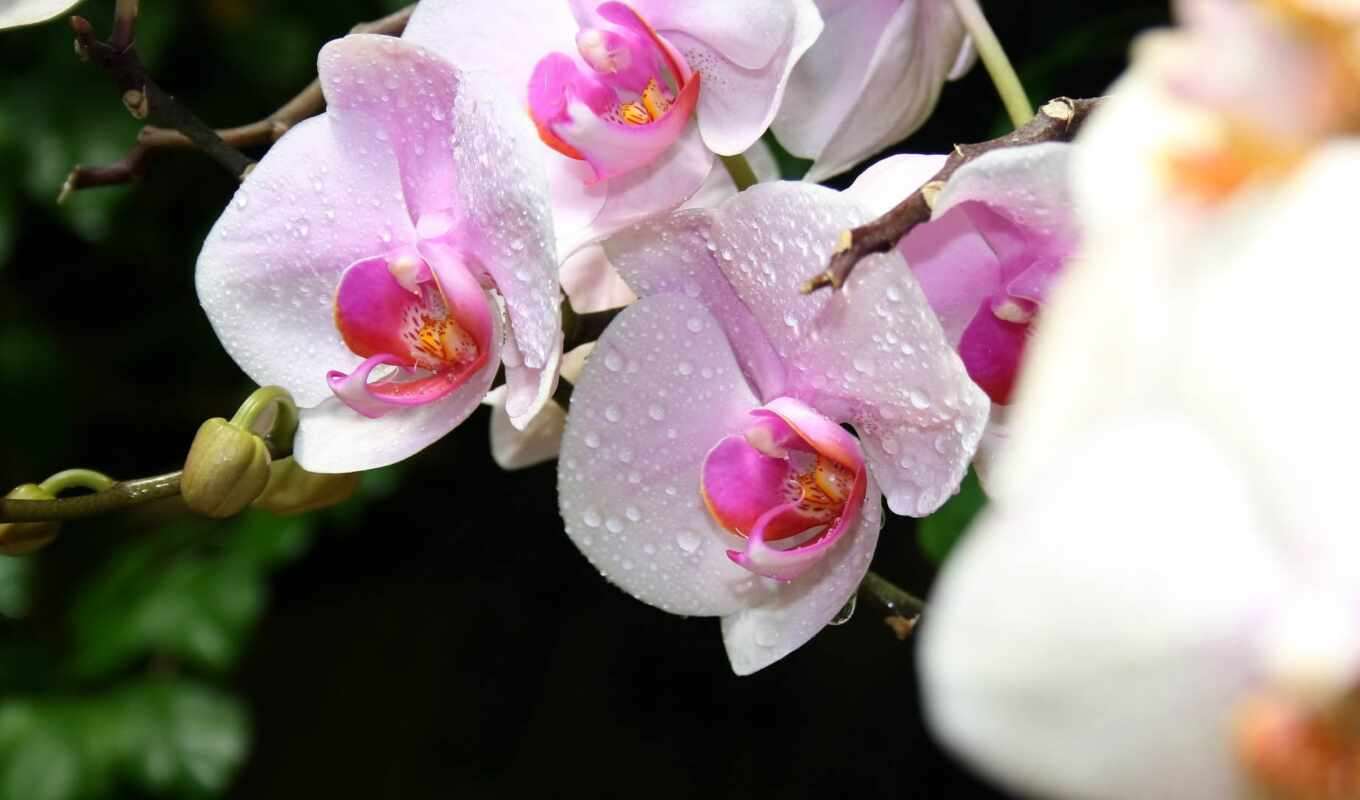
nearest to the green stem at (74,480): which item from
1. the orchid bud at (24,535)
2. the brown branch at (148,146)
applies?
the orchid bud at (24,535)

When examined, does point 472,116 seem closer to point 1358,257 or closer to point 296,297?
point 296,297

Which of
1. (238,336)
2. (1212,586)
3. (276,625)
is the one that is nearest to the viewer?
(1212,586)

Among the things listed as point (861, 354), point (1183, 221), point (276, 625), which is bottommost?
point (276, 625)

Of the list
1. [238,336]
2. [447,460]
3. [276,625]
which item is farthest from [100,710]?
[276,625]

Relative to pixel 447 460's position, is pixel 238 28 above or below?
above

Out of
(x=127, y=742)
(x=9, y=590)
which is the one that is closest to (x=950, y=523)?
(x=9, y=590)

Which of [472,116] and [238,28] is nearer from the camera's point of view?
[472,116]

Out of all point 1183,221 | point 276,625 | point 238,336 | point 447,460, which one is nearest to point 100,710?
point 447,460

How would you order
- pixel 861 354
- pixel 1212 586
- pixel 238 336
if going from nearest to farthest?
1. pixel 1212 586
2. pixel 861 354
3. pixel 238 336

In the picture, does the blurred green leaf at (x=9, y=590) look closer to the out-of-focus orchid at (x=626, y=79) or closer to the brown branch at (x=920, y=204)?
the out-of-focus orchid at (x=626, y=79)
